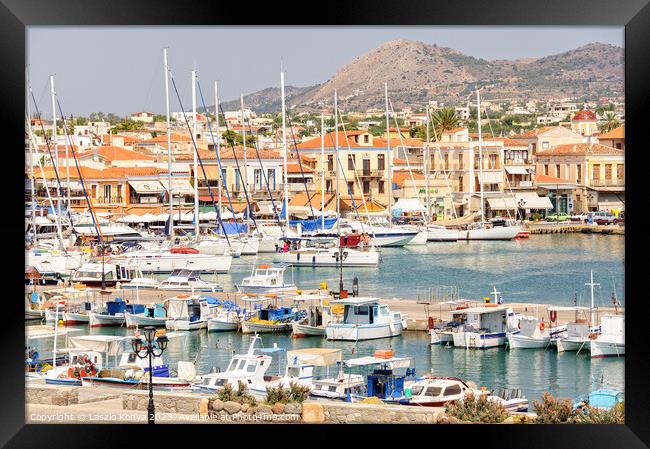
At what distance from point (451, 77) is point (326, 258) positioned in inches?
1141

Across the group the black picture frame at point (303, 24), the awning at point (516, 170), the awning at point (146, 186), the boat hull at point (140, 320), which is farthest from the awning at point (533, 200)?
the black picture frame at point (303, 24)

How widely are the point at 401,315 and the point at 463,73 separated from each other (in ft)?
129

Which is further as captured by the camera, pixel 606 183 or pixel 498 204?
pixel 498 204

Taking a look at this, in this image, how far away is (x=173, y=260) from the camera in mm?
20500

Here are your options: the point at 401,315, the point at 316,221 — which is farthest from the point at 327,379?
the point at 316,221

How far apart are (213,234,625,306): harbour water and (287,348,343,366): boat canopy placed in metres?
7.74

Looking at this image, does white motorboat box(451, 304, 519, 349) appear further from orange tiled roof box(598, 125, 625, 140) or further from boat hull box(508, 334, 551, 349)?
orange tiled roof box(598, 125, 625, 140)

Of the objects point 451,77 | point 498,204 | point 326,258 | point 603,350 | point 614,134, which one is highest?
point 451,77

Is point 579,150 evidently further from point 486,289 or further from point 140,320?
point 140,320

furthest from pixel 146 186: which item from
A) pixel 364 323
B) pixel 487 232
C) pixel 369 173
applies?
pixel 364 323

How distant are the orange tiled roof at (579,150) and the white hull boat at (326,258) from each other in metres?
10.1

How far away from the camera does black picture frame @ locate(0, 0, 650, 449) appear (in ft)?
16.9

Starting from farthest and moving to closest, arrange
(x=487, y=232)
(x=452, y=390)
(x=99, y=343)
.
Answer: (x=487, y=232)
(x=99, y=343)
(x=452, y=390)
